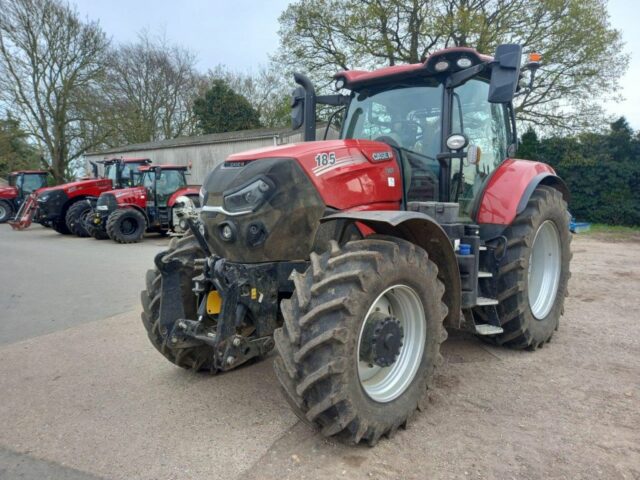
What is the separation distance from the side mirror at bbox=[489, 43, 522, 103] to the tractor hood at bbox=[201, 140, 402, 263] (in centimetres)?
105

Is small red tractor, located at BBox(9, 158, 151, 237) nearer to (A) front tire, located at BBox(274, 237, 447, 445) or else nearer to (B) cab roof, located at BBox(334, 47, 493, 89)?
(B) cab roof, located at BBox(334, 47, 493, 89)

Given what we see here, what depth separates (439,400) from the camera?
10.5ft

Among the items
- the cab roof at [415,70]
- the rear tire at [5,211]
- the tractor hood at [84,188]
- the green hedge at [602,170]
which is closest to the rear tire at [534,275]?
the cab roof at [415,70]

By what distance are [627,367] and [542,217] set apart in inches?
53.4

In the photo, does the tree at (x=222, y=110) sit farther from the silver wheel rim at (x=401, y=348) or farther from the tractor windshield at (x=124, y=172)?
the silver wheel rim at (x=401, y=348)

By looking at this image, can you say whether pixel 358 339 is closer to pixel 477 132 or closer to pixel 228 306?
pixel 228 306

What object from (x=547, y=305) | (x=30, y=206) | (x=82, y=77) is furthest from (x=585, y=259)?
(x=82, y=77)

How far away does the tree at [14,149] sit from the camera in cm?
2423

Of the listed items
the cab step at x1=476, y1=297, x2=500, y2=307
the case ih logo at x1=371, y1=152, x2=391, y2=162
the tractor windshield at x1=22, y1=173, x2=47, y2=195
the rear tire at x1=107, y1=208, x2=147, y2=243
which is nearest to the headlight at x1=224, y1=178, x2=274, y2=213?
the case ih logo at x1=371, y1=152, x2=391, y2=162

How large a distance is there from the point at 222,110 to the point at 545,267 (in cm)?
2652

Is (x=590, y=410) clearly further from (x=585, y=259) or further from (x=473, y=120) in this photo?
(x=585, y=259)

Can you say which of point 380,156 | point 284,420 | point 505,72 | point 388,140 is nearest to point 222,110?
point 388,140

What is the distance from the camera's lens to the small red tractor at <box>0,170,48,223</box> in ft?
66.0

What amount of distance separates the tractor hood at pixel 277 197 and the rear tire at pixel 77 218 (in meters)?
12.9
